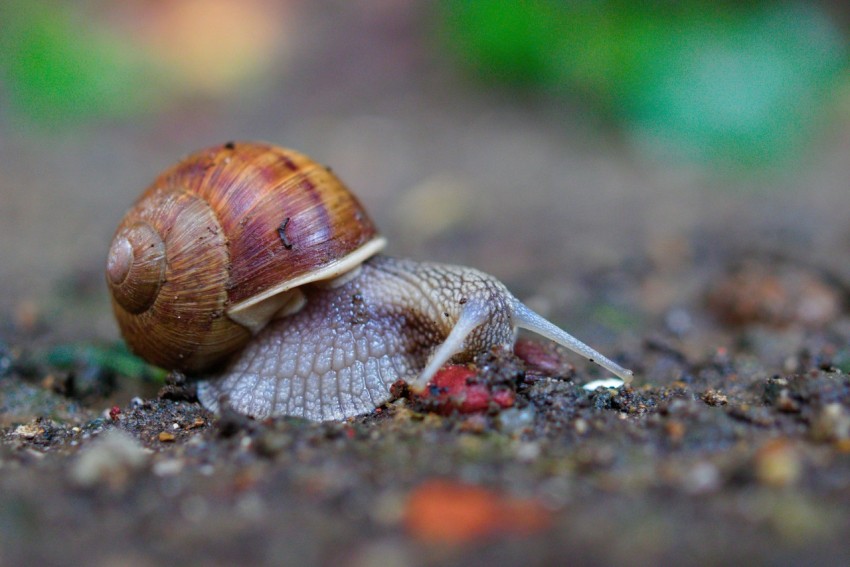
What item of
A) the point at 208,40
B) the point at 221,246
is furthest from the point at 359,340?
the point at 208,40

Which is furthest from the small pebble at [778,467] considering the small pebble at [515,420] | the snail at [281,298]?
the snail at [281,298]

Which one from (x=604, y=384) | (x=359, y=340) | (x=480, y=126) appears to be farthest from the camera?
(x=480, y=126)

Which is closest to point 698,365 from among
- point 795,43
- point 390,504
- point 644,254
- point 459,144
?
point 644,254

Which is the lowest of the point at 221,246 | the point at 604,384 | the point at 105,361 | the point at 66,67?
the point at 105,361

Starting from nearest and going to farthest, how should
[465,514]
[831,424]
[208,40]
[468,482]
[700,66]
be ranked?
[465,514] → [468,482] → [831,424] → [700,66] → [208,40]

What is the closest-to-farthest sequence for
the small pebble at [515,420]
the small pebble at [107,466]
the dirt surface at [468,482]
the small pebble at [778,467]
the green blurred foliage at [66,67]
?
the dirt surface at [468,482]
the small pebble at [778,467]
the small pebble at [107,466]
the small pebble at [515,420]
the green blurred foliage at [66,67]

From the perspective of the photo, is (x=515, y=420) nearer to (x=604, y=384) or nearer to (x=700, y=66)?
(x=604, y=384)

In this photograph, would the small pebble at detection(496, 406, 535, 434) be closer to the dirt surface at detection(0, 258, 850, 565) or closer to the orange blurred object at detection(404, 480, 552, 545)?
the dirt surface at detection(0, 258, 850, 565)

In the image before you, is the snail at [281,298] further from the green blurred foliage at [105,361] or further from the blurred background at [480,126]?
the blurred background at [480,126]
